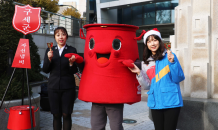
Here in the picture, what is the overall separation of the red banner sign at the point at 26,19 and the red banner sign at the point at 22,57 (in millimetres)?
204

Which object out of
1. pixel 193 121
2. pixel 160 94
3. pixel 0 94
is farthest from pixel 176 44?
pixel 0 94

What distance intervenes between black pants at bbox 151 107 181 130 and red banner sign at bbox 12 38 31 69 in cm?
209

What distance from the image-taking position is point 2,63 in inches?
192

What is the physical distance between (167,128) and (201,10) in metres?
2.77

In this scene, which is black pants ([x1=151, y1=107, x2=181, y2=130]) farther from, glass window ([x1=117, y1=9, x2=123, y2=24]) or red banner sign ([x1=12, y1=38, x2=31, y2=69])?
glass window ([x1=117, y1=9, x2=123, y2=24])

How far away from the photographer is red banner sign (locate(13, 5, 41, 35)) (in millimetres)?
3670

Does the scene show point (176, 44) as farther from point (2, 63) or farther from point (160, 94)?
point (2, 63)

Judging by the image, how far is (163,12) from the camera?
19.3m

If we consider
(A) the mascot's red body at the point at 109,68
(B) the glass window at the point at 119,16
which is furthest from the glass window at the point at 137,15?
(A) the mascot's red body at the point at 109,68

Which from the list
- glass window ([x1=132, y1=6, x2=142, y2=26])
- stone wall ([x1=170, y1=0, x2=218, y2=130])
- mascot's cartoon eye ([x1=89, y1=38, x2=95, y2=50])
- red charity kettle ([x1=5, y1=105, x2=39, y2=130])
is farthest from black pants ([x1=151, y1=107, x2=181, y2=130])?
glass window ([x1=132, y1=6, x2=142, y2=26])

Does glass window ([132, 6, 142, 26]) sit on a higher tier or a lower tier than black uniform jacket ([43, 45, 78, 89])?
higher

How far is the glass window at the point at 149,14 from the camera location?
19.7m

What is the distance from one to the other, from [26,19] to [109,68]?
161cm

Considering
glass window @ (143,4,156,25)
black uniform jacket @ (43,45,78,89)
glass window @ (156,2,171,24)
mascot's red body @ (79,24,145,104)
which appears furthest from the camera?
glass window @ (143,4,156,25)
